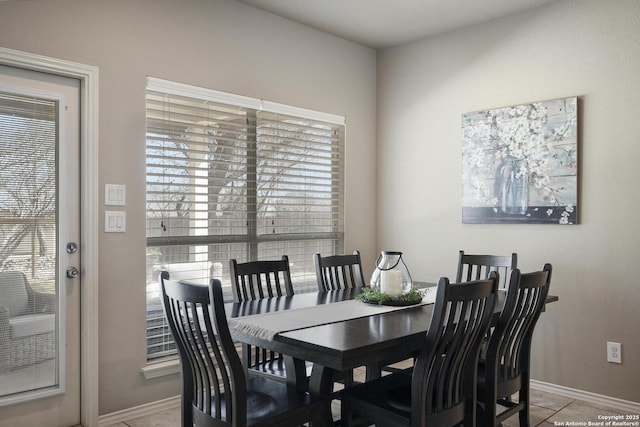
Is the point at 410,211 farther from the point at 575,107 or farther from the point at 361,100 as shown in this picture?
the point at 575,107

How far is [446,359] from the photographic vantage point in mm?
1999

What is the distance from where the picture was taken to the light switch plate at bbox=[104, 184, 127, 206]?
2965mm

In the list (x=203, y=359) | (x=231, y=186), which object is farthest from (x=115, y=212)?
(x=203, y=359)

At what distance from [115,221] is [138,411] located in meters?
1.14

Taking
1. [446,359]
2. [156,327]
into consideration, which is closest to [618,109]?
[446,359]

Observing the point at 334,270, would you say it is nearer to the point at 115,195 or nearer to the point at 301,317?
the point at 301,317

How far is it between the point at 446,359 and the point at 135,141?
217 cm

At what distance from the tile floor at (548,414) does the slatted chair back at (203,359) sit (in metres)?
1.04

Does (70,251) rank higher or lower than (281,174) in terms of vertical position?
lower

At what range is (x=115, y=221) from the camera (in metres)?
3.00

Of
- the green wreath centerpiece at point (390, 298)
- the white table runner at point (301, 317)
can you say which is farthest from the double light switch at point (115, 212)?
the green wreath centerpiece at point (390, 298)

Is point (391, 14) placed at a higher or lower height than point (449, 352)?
higher

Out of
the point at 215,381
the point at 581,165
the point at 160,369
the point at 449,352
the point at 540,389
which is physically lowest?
the point at 540,389

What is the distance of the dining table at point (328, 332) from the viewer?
1.86 meters
